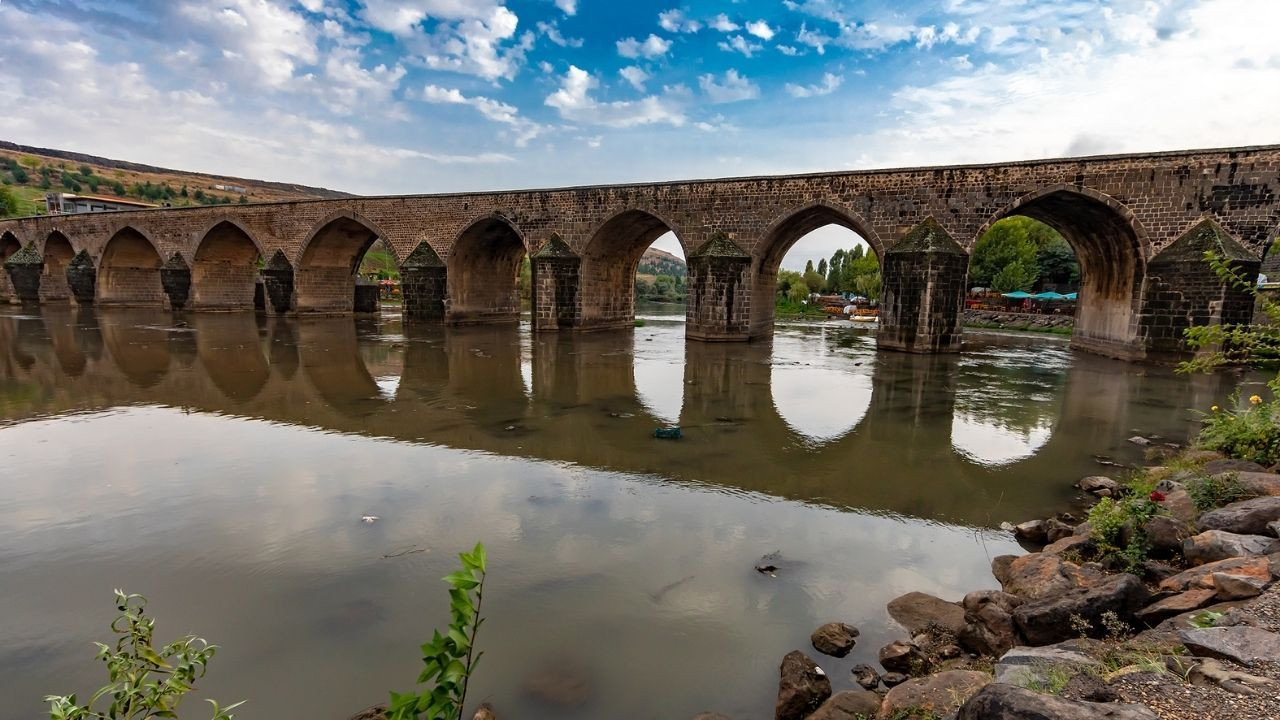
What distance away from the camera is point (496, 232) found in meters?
26.2

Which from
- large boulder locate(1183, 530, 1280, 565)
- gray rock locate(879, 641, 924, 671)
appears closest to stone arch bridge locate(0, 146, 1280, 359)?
large boulder locate(1183, 530, 1280, 565)

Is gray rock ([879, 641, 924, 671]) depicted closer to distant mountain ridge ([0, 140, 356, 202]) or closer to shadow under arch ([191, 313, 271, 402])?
shadow under arch ([191, 313, 271, 402])

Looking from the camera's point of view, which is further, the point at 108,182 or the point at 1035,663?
the point at 108,182

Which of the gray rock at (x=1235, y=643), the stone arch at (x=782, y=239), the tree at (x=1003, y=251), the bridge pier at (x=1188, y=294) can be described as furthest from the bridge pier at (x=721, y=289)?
the tree at (x=1003, y=251)

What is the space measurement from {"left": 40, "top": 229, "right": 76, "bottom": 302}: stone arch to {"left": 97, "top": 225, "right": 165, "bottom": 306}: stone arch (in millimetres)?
3807

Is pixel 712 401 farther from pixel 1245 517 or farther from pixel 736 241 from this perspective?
pixel 736 241

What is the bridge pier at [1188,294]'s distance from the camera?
1505 centimetres

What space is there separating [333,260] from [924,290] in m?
27.3

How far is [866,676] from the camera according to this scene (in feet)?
10.9

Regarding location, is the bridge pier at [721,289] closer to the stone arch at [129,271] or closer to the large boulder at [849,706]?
the large boulder at [849,706]

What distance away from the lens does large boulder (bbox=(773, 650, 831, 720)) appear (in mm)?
3068

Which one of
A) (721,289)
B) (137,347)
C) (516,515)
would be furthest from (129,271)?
(516,515)

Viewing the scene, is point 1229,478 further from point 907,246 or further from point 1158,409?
point 907,246

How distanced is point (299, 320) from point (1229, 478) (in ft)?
102
